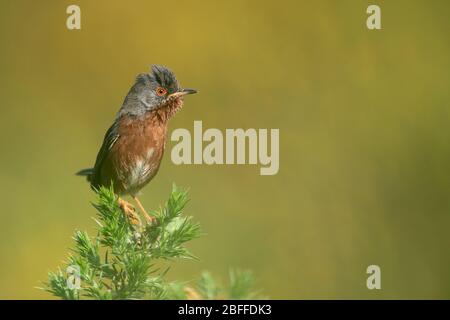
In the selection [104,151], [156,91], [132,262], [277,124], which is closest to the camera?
[132,262]

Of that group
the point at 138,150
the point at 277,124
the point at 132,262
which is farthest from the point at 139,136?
the point at 277,124


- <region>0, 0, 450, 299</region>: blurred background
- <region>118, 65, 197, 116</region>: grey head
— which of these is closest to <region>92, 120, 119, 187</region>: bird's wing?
<region>118, 65, 197, 116</region>: grey head

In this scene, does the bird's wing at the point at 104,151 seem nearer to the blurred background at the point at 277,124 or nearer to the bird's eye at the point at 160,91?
the bird's eye at the point at 160,91

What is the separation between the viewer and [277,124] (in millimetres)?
6836

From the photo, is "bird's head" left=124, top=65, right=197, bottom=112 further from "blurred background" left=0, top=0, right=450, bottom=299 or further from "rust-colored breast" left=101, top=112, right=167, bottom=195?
"blurred background" left=0, top=0, right=450, bottom=299

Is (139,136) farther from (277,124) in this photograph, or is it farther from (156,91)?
(277,124)

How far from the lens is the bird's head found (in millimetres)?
3791

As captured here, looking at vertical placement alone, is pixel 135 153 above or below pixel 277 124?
below

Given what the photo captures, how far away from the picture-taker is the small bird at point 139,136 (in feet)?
12.1

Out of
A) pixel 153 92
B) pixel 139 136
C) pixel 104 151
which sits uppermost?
pixel 153 92

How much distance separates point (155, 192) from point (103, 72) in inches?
60.7

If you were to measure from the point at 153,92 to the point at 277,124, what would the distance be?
3166mm

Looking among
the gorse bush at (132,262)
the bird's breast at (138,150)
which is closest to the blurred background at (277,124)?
the bird's breast at (138,150)
